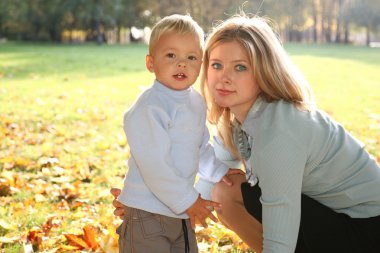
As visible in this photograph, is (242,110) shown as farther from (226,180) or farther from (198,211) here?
(198,211)

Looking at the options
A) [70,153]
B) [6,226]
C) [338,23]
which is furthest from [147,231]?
[338,23]

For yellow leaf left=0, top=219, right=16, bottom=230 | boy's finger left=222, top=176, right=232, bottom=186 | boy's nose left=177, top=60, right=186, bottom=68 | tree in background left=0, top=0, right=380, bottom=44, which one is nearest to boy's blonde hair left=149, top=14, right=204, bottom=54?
boy's nose left=177, top=60, right=186, bottom=68

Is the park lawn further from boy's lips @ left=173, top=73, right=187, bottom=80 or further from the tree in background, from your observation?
the tree in background

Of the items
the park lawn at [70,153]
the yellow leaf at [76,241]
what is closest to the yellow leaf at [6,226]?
the park lawn at [70,153]

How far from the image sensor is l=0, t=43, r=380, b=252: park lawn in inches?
125

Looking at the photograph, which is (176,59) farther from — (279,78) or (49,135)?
(49,135)

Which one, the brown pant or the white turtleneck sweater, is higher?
the white turtleneck sweater

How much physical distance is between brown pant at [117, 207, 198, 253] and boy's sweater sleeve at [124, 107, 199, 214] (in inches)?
4.7

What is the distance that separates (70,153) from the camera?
5.25 meters

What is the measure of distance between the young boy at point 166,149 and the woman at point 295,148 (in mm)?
189

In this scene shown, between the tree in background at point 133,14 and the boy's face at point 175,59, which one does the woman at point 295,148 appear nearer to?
the boy's face at point 175,59

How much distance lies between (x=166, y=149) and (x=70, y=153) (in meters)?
3.22

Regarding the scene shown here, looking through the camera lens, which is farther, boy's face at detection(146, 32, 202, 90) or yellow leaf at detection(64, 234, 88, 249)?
yellow leaf at detection(64, 234, 88, 249)

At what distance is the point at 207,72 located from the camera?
8.62 feet
